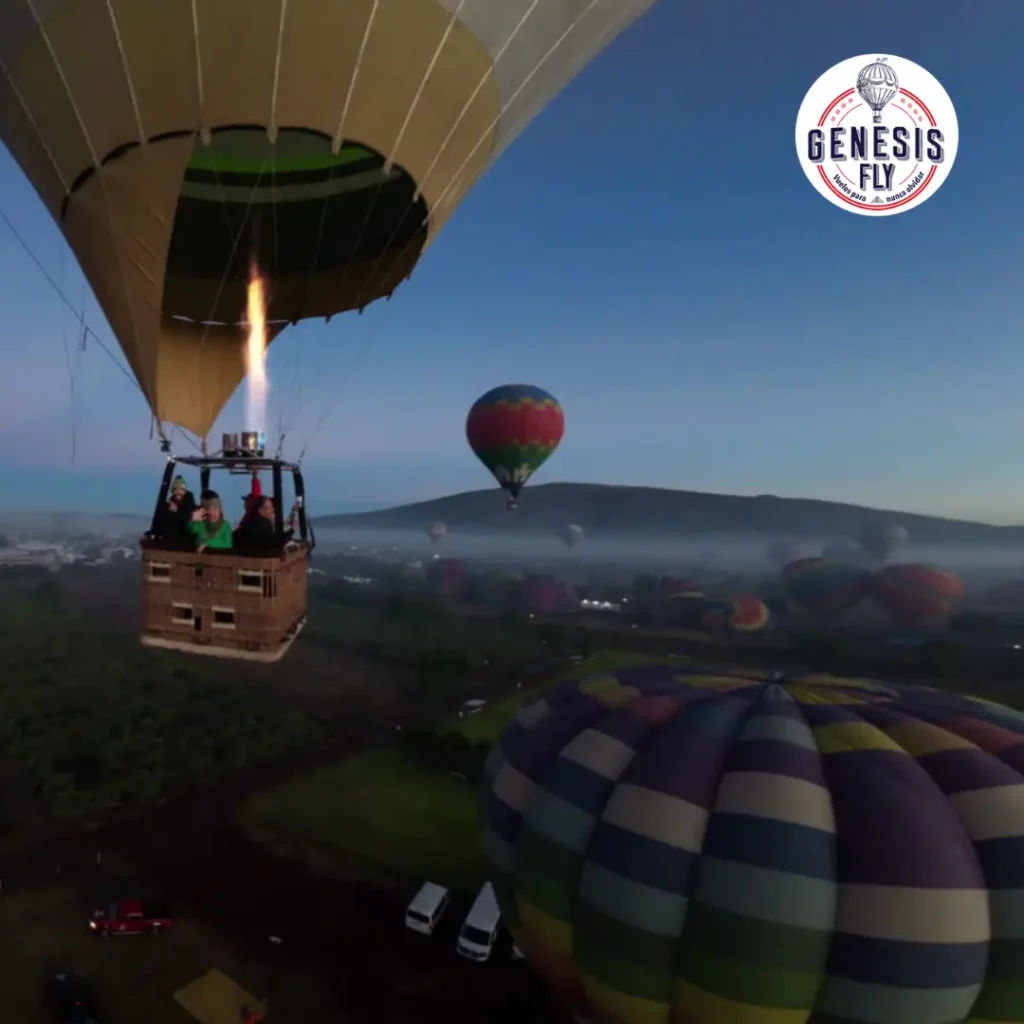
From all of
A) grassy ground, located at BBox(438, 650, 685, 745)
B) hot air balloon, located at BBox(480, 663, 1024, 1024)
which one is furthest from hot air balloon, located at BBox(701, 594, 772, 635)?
hot air balloon, located at BBox(480, 663, 1024, 1024)

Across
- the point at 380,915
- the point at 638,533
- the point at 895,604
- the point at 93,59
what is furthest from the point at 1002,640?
the point at 638,533

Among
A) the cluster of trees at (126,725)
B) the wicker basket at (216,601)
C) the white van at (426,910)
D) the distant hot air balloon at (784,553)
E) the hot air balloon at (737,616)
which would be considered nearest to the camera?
the wicker basket at (216,601)

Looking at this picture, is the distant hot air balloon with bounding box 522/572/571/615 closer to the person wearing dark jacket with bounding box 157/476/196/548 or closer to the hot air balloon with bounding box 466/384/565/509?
the hot air balloon with bounding box 466/384/565/509

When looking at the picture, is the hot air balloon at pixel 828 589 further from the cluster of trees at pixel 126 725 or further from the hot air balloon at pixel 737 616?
the cluster of trees at pixel 126 725

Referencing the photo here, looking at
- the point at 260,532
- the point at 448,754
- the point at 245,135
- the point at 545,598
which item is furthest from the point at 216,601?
the point at 545,598

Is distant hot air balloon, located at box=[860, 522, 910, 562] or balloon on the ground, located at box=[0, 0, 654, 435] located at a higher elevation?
balloon on the ground, located at box=[0, 0, 654, 435]

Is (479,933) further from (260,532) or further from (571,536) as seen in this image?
(571,536)

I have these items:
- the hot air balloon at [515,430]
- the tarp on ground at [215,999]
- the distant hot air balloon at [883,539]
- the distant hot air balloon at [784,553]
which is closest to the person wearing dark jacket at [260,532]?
the tarp on ground at [215,999]

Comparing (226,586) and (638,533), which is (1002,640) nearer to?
(226,586)
